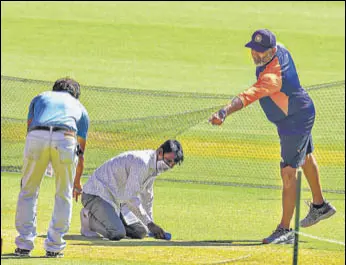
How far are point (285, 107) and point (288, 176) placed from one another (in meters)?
0.75

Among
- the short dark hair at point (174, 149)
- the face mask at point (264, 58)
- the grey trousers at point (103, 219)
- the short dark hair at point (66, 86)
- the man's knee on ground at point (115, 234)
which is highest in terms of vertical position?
the face mask at point (264, 58)

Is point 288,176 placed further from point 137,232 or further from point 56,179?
point 56,179

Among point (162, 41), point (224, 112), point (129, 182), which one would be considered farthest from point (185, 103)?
point (162, 41)

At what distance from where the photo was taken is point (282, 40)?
101 feet

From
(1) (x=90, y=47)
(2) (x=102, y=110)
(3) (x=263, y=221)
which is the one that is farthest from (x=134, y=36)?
(3) (x=263, y=221)

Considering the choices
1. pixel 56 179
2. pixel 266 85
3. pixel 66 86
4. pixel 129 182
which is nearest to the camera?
pixel 56 179

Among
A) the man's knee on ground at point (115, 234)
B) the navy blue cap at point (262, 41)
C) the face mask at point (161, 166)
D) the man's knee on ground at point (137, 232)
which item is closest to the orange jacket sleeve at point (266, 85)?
the navy blue cap at point (262, 41)

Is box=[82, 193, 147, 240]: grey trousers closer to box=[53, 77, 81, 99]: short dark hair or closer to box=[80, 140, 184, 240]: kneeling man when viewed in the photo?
box=[80, 140, 184, 240]: kneeling man

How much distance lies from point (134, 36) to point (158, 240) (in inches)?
684

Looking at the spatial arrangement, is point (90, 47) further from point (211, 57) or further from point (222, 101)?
point (222, 101)

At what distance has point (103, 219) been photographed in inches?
524

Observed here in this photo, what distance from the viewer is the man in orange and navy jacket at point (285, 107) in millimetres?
13508

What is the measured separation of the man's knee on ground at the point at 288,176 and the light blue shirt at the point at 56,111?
8.89ft

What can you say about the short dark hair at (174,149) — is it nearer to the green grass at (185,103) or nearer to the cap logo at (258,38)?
the green grass at (185,103)
